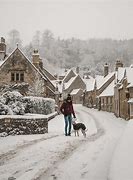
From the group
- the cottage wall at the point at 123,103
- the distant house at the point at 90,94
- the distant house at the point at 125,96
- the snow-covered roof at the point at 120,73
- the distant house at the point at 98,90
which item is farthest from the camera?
the distant house at the point at 90,94

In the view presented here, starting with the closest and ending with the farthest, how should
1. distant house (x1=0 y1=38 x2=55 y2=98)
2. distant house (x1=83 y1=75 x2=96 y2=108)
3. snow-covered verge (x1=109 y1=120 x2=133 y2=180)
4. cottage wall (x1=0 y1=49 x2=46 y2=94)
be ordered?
1. snow-covered verge (x1=109 y1=120 x2=133 y2=180)
2. distant house (x1=0 y1=38 x2=55 y2=98)
3. cottage wall (x1=0 y1=49 x2=46 y2=94)
4. distant house (x1=83 y1=75 x2=96 y2=108)

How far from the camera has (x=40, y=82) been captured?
32031 mm

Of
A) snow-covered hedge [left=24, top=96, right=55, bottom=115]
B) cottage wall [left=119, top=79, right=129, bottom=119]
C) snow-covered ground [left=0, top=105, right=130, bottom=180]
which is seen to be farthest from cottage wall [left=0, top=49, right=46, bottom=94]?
snow-covered ground [left=0, top=105, right=130, bottom=180]

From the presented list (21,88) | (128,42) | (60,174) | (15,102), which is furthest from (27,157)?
(21,88)

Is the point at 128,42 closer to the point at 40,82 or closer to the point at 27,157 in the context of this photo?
the point at 27,157

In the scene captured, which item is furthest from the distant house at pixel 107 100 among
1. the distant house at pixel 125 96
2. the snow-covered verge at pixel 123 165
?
the snow-covered verge at pixel 123 165

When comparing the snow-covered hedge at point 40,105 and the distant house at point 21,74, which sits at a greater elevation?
the distant house at point 21,74

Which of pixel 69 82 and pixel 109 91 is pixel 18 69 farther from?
pixel 69 82

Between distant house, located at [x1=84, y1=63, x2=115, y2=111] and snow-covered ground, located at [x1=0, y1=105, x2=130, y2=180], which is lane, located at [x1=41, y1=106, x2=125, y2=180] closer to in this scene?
snow-covered ground, located at [x1=0, y1=105, x2=130, y2=180]

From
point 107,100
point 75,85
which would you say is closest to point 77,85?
point 75,85

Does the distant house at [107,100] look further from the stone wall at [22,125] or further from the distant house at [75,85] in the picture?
the stone wall at [22,125]

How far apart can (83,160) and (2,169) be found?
184cm

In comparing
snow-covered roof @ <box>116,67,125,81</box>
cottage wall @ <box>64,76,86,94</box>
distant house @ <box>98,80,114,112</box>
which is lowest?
distant house @ <box>98,80,114,112</box>

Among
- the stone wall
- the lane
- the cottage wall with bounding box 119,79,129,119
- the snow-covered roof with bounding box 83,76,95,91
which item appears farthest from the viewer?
the snow-covered roof with bounding box 83,76,95,91
